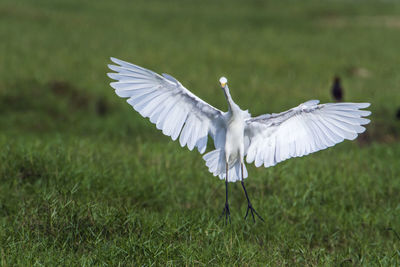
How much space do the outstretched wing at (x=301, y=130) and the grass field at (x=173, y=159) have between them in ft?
2.29

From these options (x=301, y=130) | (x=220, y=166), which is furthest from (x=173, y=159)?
(x=301, y=130)

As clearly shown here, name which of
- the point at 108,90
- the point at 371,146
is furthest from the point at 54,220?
the point at 108,90

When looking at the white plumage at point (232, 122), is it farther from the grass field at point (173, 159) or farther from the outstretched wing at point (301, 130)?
the grass field at point (173, 159)

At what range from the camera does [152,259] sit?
3381 mm

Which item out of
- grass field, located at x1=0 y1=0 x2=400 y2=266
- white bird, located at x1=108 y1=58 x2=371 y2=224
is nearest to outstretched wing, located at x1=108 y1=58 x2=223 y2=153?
white bird, located at x1=108 y1=58 x2=371 y2=224

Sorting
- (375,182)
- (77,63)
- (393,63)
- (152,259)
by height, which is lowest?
(152,259)

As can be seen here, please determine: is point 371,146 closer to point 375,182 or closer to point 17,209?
point 375,182

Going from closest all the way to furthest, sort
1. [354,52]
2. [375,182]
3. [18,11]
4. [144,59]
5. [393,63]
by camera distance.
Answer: [375,182] < [144,59] < [393,63] < [354,52] < [18,11]

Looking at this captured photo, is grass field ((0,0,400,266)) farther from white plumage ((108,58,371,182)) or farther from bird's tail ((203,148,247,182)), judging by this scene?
white plumage ((108,58,371,182))

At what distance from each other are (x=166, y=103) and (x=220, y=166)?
0.69 metres

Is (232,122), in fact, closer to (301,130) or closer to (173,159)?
(301,130)

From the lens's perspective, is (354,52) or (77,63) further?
(354,52)

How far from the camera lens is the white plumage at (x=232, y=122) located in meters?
3.67

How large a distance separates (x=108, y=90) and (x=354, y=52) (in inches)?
341
